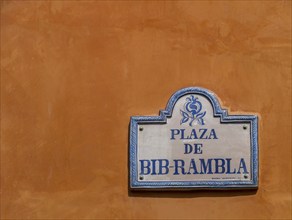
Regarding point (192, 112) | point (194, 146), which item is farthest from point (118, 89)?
point (194, 146)

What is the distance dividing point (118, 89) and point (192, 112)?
1.58 feet

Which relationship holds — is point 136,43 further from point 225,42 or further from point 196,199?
point 196,199

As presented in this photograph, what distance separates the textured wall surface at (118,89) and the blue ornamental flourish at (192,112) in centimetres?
12

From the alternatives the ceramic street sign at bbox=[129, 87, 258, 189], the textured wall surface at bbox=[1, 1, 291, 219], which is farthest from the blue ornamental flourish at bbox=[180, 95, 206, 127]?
the textured wall surface at bbox=[1, 1, 291, 219]

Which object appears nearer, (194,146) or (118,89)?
(194,146)

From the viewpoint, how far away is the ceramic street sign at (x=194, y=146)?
612cm

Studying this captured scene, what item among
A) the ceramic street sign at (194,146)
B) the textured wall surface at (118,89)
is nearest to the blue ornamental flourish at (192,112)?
the ceramic street sign at (194,146)

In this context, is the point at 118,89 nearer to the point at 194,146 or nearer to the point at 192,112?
the point at 192,112

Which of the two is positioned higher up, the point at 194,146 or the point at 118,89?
the point at 118,89

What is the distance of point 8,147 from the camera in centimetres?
632

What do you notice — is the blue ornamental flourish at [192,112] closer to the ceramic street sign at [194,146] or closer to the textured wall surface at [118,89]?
the ceramic street sign at [194,146]

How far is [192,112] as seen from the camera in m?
6.21

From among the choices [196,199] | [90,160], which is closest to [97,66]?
[90,160]

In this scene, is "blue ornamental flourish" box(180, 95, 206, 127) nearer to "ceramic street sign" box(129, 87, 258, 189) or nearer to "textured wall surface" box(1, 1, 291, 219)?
"ceramic street sign" box(129, 87, 258, 189)
